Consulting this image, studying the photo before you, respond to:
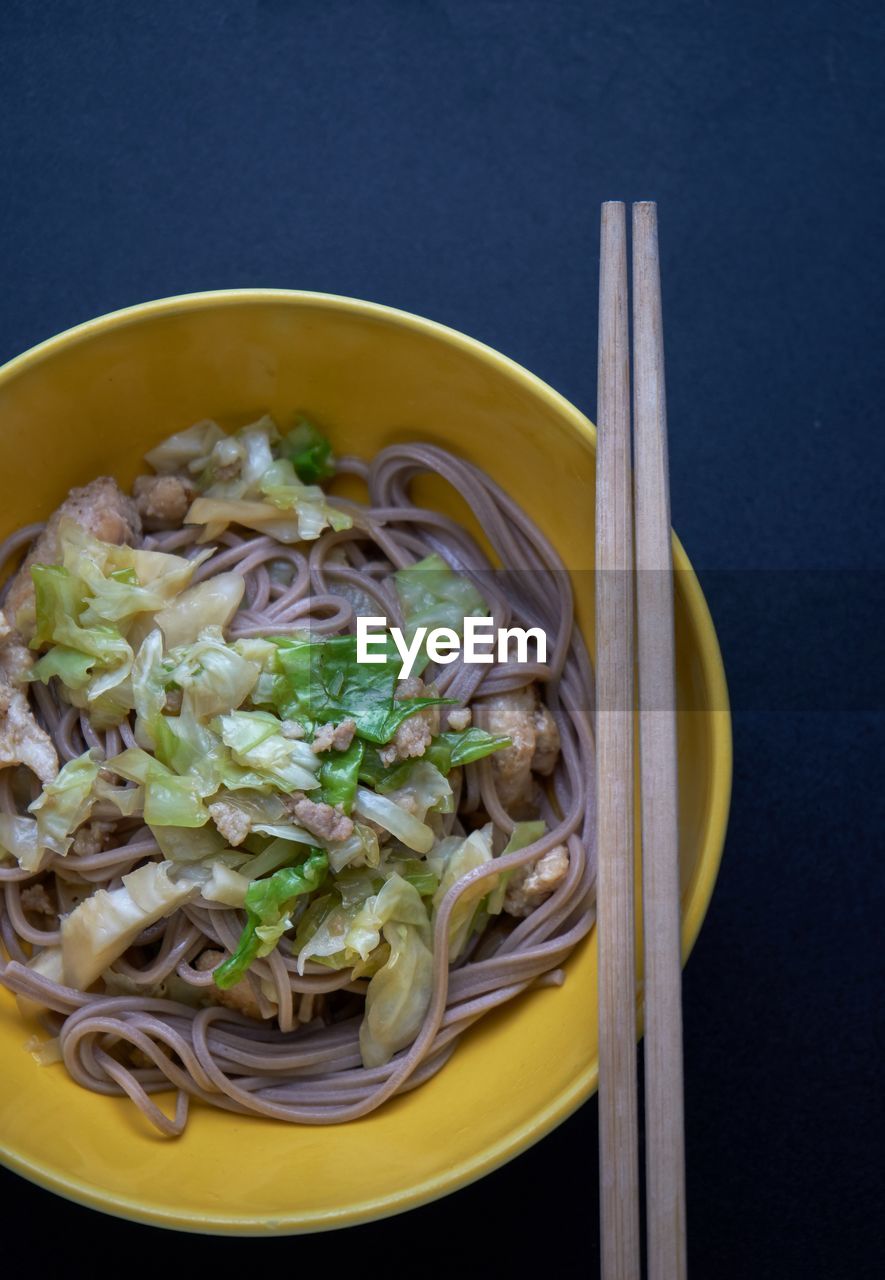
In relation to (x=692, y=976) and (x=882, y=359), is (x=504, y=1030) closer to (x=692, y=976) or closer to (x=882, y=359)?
(x=692, y=976)

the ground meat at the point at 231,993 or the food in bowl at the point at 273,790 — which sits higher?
the food in bowl at the point at 273,790

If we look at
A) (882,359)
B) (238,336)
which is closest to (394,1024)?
(238,336)

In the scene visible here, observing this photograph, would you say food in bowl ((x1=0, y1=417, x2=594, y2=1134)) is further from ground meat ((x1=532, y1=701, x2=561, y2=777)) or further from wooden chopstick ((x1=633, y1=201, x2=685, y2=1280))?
wooden chopstick ((x1=633, y1=201, x2=685, y2=1280))

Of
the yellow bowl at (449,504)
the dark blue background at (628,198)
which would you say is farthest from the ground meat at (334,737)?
the dark blue background at (628,198)

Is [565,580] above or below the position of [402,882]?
above

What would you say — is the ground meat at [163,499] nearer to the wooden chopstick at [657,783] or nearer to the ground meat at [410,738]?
the ground meat at [410,738]

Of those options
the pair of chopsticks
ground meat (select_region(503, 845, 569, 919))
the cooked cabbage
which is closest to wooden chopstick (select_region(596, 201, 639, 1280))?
the pair of chopsticks
